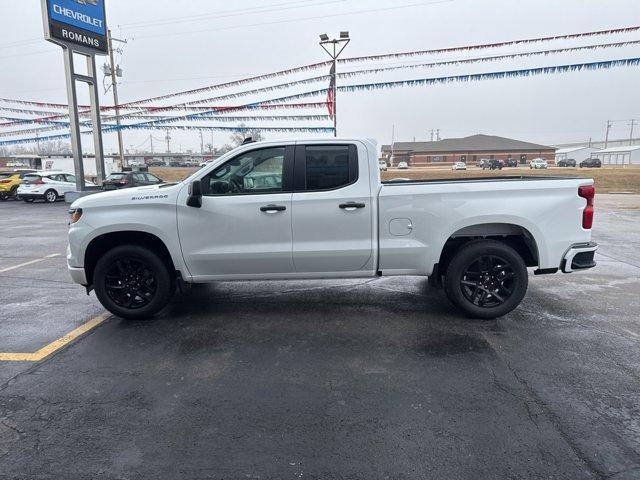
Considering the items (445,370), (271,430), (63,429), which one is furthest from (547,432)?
(63,429)

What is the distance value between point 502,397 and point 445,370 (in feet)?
1.79

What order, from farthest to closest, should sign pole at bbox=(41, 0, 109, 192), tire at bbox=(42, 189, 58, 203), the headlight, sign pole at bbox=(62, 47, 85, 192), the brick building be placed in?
the brick building → tire at bbox=(42, 189, 58, 203) → sign pole at bbox=(62, 47, 85, 192) → sign pole at bbox=(41, 0, 109, 192) → the headlight

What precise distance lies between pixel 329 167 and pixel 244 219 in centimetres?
108

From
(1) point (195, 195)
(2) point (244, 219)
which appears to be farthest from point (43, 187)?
(2) point (244, 219)

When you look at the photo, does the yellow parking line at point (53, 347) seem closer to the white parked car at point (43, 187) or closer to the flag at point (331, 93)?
the flag at point (331, 93)

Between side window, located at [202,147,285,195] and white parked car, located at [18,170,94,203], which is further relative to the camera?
white parked car, located at [18,170,94,203]

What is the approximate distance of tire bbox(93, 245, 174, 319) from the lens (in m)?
4.88

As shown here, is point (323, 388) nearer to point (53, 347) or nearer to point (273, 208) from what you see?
point (273, 208)

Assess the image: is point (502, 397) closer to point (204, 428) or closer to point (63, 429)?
point (204, 428)

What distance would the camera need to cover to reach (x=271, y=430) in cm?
295

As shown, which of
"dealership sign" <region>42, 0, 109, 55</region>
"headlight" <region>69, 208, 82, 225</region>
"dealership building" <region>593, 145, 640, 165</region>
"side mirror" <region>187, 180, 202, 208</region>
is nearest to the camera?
"side mirror" <region>187, 180, 202, 208</region>

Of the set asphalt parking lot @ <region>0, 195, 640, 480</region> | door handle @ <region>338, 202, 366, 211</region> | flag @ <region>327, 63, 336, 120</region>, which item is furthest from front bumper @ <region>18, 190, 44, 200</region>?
door handle @ <region>338, 202, 366, 211</region>

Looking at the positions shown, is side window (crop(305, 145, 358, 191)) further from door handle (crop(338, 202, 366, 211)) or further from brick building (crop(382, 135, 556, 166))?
brick building (crop(382, 135, 556, 166))

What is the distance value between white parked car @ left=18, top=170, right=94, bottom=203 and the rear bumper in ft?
75.2
